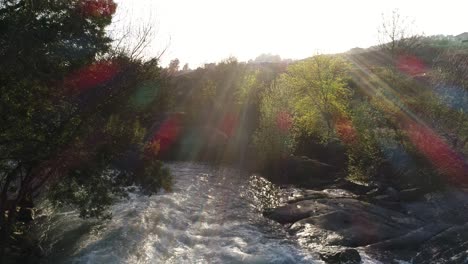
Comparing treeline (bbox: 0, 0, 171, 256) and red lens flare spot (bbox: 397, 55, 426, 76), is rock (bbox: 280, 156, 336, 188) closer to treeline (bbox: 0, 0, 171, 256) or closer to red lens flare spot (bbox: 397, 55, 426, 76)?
treeline (bbox: 0, 0, 171, 256)

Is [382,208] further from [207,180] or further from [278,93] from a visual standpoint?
[278,93]

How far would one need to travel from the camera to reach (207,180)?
35969 mm

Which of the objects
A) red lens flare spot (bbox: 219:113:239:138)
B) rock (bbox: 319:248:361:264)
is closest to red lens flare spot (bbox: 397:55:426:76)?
red lens flare spot (bbox: 219:113:239:138)

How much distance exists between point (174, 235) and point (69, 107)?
918cm

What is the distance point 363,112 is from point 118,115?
26.8 m

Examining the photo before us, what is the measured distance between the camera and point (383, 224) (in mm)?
21578

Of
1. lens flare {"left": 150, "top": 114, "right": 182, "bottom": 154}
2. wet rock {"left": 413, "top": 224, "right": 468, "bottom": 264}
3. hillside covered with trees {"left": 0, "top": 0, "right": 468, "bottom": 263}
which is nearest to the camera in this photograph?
hillside covered with trees {"left": 0, "top": 0, "right": 468, "bottom": 263}

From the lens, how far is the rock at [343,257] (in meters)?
17.3

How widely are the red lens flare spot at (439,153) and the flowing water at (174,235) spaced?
41.8 ft

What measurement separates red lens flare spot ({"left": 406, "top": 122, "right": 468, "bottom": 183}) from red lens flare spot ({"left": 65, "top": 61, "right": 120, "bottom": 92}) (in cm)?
2243

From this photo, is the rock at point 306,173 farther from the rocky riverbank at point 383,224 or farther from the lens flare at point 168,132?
the lens flare at point 168,132

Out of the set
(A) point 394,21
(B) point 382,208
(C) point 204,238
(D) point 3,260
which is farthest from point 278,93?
(A) point 394,21

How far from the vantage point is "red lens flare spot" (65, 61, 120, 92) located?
50.9ft

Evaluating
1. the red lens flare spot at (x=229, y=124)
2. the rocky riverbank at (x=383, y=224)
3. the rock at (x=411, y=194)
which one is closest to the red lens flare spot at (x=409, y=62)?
the red lens flare spot at (x=229, y=124)
